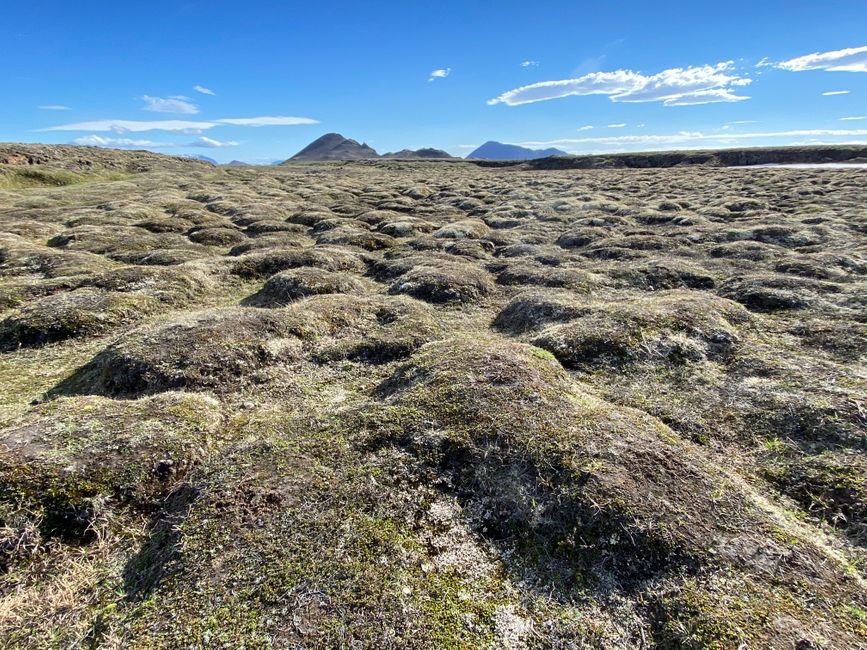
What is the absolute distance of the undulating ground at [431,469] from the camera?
6.90 m

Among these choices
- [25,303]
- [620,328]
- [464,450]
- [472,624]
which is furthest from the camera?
[25,303]

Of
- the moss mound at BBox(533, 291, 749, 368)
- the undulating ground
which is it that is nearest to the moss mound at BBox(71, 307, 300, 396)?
the undulating ground

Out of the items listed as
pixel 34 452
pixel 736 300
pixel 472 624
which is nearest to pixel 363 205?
pixel 736 300

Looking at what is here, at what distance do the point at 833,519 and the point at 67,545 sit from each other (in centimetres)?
1525

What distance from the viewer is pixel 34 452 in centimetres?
948

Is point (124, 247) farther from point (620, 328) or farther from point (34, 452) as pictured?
point (620, 328)

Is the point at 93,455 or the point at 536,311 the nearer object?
the point at 93,455

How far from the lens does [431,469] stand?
9.90 m

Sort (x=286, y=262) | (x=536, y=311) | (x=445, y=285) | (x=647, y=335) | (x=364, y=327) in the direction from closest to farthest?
(x=647, y=335) < (x=364, y=327) < (x=536, y=311) < (x=445, y=285) < (x=286, y=262)

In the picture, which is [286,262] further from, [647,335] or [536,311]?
[647,335]

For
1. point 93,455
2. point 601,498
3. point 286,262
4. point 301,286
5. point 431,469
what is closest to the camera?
point 601,498

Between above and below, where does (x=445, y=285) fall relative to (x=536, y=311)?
above

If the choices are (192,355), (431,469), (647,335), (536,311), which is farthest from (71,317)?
(647,335)

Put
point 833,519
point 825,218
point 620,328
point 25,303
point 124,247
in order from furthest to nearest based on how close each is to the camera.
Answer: point 825,218 → point 124,247 → point 25,303 → point 620,328 → point 833,519
